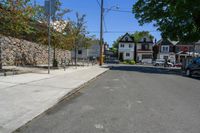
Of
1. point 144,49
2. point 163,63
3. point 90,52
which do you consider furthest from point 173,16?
point 144,49

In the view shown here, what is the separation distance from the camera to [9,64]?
2403 centimetres

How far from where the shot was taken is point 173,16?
3878cm

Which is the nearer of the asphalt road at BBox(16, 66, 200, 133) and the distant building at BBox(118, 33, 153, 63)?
the asphalt road at BBox(16, 66, 200, 133)

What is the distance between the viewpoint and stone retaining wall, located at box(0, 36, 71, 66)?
2359 cm

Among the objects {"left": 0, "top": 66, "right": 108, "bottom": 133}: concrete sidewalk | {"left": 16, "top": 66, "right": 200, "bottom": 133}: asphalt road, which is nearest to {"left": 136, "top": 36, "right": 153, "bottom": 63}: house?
{"left": 0, "top": 66, "right": 108, "bottom": 133}: concrete sidewalk

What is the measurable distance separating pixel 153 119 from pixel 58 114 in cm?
235

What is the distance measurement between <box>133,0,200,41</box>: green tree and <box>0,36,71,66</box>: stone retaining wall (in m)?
15.5

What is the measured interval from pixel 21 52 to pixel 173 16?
66.6 ft

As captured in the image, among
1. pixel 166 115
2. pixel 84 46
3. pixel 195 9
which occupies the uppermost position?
pixel 195 9

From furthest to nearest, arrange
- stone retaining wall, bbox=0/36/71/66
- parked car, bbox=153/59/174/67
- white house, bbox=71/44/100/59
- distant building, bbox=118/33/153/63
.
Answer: distant building, bbox=118/33/153/63, white house, bbox=71/44/100/59, parked car, bbox=153/59/174/67, stone retaining wall, bbox=0/36/71/66

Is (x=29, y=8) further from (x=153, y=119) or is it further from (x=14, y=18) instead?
(x=153, y=119)

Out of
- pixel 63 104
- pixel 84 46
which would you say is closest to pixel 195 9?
pixel 84 46

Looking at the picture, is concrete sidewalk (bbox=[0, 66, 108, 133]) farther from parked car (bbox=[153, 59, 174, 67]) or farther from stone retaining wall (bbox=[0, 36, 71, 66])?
parked car (bbox=[153, 59, 174, 67])

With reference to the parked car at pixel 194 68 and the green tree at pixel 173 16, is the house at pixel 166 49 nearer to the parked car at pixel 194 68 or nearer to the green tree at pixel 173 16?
the green tree at pixel 173 16
